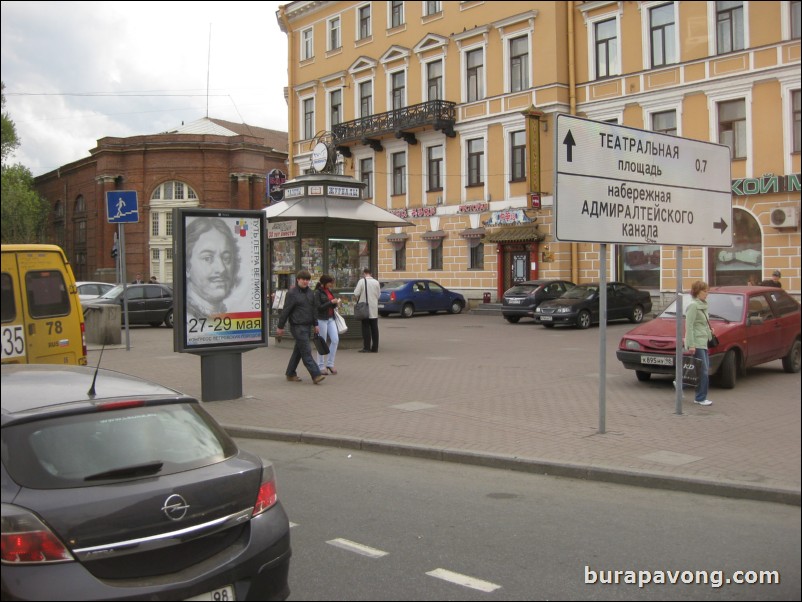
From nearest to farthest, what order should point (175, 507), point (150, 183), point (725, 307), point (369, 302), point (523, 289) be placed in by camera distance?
1. point (175, 507)
2. point (725, 307)
3. point (369, 302)
4. point (523, 289)
5. point (150, 183)

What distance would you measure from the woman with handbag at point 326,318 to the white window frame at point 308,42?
4421 millimetres

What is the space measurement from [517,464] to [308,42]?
1022 cm

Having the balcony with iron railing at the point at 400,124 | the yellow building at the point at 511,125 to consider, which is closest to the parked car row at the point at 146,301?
the yellow building at the point at 511,125

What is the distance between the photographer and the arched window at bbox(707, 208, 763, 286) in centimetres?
2392

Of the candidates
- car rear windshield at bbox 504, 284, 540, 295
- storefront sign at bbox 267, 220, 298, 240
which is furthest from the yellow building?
car rear windshield at bbox 504, 284, 540, 295

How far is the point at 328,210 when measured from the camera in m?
17.7

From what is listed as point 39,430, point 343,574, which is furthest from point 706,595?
point 39,430

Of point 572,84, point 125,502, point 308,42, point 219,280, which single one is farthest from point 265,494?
point 572,84

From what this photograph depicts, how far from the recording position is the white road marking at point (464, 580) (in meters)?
4.34

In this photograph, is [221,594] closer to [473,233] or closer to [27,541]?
[27,541]

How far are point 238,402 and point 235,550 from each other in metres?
7.63

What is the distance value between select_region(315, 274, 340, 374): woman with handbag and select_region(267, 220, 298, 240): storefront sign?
4.03 meters

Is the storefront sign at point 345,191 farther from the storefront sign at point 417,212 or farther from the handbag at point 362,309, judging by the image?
the storefront sign at point 417,212

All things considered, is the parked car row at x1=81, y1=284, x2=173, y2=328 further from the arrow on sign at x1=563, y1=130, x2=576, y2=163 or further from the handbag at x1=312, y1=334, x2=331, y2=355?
the arrow on sign at x1=563, y1=130, x2=576, y2=163
